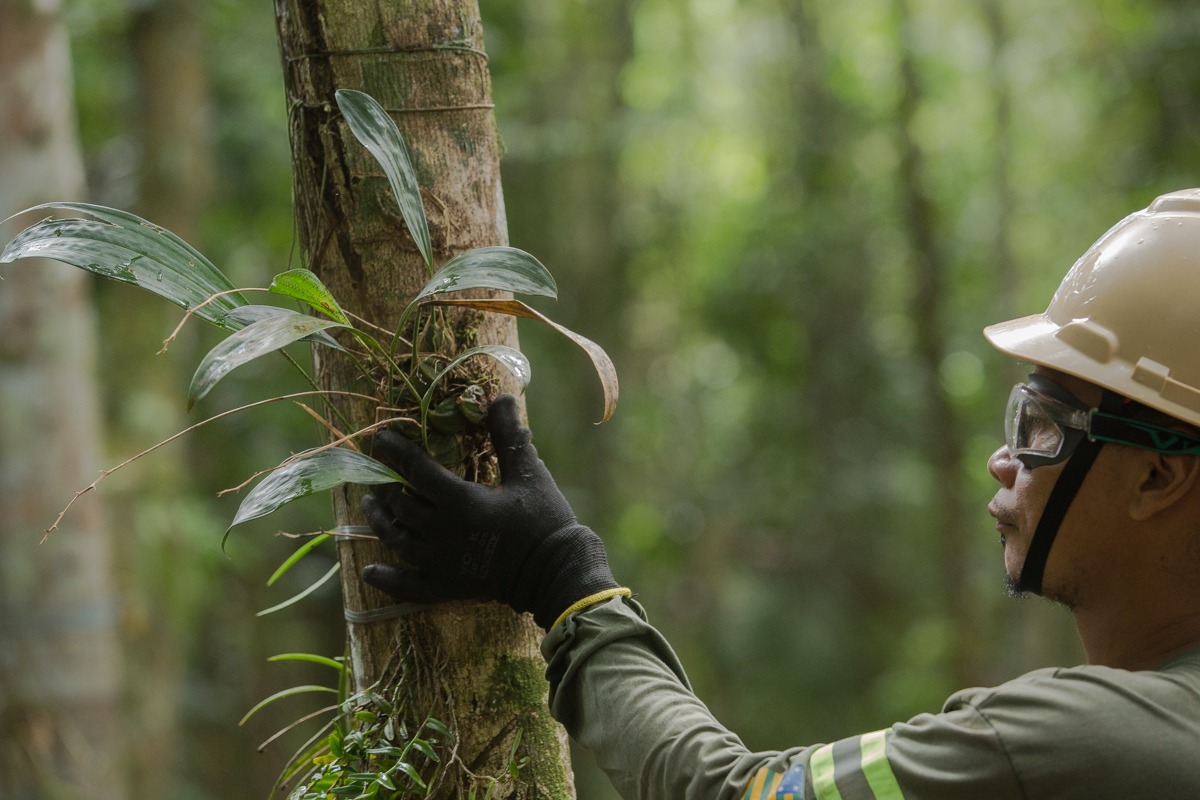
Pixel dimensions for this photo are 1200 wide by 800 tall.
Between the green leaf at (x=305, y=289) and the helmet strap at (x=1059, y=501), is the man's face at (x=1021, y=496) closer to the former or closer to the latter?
the helmet strap at (x=1059, y=501)

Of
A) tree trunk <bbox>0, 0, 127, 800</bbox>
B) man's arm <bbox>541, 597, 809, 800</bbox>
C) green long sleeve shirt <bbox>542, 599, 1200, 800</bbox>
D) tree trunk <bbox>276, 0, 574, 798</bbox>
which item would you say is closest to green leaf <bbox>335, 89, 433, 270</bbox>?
tree trunk <bbox>276, 0, 574, 798</bbox>

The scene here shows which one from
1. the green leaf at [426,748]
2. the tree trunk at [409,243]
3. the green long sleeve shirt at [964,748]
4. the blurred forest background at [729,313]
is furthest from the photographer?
the blurred forest background at [729,313]

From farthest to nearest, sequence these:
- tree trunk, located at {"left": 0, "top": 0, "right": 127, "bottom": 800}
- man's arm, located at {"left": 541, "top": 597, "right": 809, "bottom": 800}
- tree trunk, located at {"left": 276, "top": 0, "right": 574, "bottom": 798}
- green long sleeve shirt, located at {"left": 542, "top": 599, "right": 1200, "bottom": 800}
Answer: tree trunk, located at {"left": 0, "top": 0, "right": 127, "bottom": 800} < tree trunk, located at {"left": 276, "top": 0, "right": 574, "bottom": 798} < man's arm, located at {"left": 541, "top": 597, "right": 809, "bottom": 800} < green long sleeve shirt, located at {"left": 542, "top": 599, "right": 1200, "bottom": 800}

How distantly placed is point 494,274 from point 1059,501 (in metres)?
1.00

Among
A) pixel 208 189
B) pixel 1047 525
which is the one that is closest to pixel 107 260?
pixel 1047 525

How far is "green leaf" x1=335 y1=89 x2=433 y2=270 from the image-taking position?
1.74 m

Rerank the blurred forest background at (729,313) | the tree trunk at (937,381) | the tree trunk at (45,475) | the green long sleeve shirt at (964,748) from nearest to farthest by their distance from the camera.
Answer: the green long sleeve shirt at (964,748) < the tree trunk at (45,475) < the blurred forest background at (729,313) < the tree trunk at (937,381)

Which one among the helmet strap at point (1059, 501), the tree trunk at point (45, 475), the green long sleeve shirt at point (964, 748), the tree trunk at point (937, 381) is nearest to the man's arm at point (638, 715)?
the green long sleeve shirt at point (964, 748)

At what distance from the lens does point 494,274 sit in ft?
5.69

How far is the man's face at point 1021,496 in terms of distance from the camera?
179 cm

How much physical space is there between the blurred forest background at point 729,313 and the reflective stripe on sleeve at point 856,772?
5904 mm

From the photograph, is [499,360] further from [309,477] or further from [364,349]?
[309,477]

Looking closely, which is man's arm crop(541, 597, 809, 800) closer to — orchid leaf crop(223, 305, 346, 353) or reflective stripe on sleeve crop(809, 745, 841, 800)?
reflective stripe on sleeve crop(809, 745, 841, 800)

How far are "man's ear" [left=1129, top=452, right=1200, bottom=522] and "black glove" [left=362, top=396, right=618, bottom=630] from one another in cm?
87
